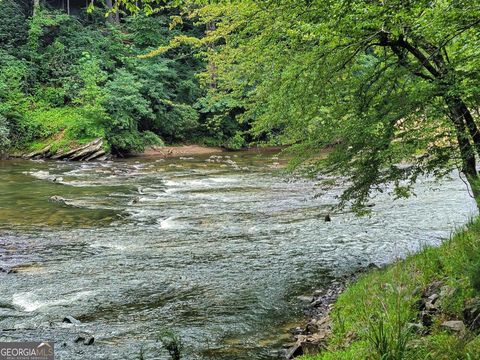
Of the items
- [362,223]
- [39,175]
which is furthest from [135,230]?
[39,175]

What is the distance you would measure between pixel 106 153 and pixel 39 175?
8.26 m

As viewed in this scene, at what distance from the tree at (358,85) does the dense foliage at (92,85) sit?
22942mm

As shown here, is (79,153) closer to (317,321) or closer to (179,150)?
(179,150)

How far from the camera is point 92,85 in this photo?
1202 inches

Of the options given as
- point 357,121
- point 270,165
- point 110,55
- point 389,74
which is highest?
point 110,55

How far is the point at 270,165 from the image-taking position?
24594 millimetres

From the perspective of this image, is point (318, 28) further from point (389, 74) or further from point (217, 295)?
point (217, 295)

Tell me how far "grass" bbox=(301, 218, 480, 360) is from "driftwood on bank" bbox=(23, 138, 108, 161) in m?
23.8

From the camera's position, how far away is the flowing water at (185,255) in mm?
6137

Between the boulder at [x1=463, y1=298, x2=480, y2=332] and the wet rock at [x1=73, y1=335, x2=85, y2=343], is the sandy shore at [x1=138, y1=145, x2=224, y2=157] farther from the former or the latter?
the boulder at [x1=463, y1=298, x2=480, y2=332]

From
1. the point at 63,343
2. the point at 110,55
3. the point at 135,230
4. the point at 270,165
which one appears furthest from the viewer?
the point at 110,55

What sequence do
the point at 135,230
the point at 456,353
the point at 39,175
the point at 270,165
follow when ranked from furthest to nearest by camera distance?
the point at 270,165 → the point at 39,175 → the point at 135,230 → the point at 456,353
